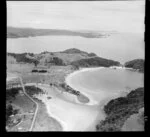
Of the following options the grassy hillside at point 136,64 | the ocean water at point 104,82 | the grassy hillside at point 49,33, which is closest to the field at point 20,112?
the ocean water at point 104,82

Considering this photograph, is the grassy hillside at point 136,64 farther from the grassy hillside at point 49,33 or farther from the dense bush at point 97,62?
the grassy hillside at point 49,33

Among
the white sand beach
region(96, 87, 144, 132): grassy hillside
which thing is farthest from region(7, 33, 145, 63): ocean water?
the white sand beach

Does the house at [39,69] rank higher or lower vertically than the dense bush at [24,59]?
lower

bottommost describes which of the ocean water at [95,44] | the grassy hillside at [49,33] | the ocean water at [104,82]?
the ocean water at [104,82]

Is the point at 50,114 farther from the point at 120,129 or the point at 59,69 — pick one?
the point at 120,129

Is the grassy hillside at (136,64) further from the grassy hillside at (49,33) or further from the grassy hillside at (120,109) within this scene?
the grassy hillside at (49,33)

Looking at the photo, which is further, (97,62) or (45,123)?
(97,62)

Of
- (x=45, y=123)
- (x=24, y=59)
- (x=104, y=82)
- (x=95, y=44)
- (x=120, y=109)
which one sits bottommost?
(x=45, y=123)

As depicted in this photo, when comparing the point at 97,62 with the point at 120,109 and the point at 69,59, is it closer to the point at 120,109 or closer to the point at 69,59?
the point at 69,59

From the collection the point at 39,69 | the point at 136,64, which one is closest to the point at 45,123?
the point at 39,69

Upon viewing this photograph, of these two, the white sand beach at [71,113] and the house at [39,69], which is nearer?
the white sand beach at [71,113]
